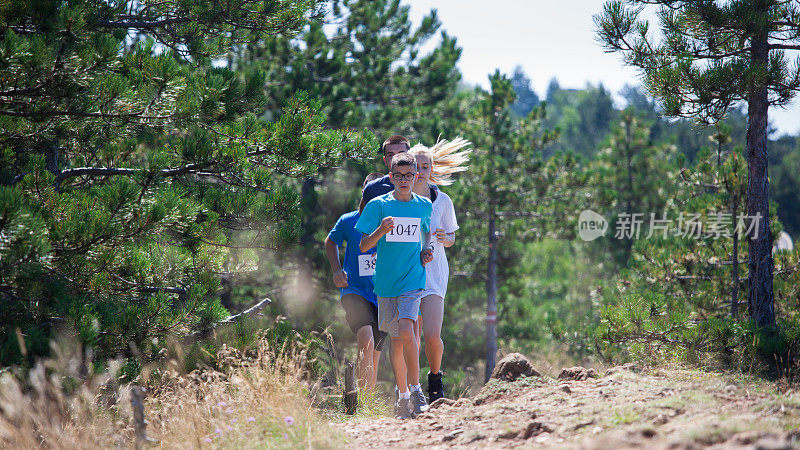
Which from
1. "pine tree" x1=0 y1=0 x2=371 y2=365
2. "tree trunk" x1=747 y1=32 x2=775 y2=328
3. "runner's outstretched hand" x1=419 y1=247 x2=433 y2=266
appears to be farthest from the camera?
"tree trunk" x1=747 y1=32 x2=775 y2=328

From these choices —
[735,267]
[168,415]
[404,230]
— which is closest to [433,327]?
[404,230]

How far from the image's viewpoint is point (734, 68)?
6.23 m

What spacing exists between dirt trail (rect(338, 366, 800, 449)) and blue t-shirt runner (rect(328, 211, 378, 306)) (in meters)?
1.19

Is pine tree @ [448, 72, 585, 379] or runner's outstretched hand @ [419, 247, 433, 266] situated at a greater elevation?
pine tree @ [448, 72, 585, 379]

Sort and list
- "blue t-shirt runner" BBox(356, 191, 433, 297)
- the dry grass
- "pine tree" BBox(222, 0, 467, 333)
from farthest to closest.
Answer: "pine tree" BBox(222, 0, 467, 333) < "blue t-shirt runner" BBox(356, 191, 433, 297) < the dry grass

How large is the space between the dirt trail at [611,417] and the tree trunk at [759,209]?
175 cm

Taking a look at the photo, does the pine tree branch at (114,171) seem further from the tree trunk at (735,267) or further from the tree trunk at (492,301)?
the tree trunk at (492,301)

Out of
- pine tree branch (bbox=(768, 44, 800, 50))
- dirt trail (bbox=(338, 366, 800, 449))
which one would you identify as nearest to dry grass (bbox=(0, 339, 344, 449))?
dirt trail (bbox=(338, 366, 800, 449))

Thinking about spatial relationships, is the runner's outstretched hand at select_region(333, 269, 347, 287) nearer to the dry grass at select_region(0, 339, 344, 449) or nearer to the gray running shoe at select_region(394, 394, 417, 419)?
the dry grass at select_region(0, 339, 344, 449)

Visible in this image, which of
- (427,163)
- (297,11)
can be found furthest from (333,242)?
(297,11)

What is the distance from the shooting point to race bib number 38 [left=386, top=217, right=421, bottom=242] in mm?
4844

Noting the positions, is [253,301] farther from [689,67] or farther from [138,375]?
[689,67]

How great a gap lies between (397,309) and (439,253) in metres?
0.74

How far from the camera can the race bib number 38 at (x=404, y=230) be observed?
484cm
